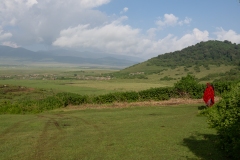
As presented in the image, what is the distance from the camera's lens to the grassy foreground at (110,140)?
1029 cm

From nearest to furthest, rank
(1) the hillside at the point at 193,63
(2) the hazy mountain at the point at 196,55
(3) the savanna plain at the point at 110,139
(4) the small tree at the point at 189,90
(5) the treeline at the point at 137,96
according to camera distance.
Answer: (3) the savanna plain at the point at 110,139 → (5) the treeline at the point at 137,96 → (4) the small tree at the point at 189,90 → (1) the hillside at the point at 193,63 → (2) the hazy mountain at the point at 196,55

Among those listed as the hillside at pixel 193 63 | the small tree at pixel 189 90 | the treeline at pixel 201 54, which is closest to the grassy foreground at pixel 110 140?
the small tree at pixel 189 90

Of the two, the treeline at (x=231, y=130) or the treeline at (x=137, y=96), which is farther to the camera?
the treeline at (x=137, y=96)

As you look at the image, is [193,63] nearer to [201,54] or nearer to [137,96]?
[201,54]

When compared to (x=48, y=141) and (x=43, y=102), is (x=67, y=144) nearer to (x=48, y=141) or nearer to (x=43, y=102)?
(x=48, y=141)

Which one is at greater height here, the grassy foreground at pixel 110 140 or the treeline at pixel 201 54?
the treeline at pixel 201 54

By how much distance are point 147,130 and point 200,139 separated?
3.03 meters


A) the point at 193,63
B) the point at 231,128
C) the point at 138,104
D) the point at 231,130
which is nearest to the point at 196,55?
the point at 193,63

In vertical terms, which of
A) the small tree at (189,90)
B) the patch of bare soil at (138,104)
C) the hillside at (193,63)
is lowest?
the patch of bare soil at (138,104)

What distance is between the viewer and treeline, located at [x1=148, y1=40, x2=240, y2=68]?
128 m

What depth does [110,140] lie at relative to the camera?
12.5 meters

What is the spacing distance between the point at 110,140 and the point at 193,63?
113865 millimetres

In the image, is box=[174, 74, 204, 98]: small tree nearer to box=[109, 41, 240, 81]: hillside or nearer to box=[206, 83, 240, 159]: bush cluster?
box=[206, 83, 240, 159]: bush cluster

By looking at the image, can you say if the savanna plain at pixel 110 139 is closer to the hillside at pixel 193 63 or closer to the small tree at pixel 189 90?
the small tree at pixel 189 90
